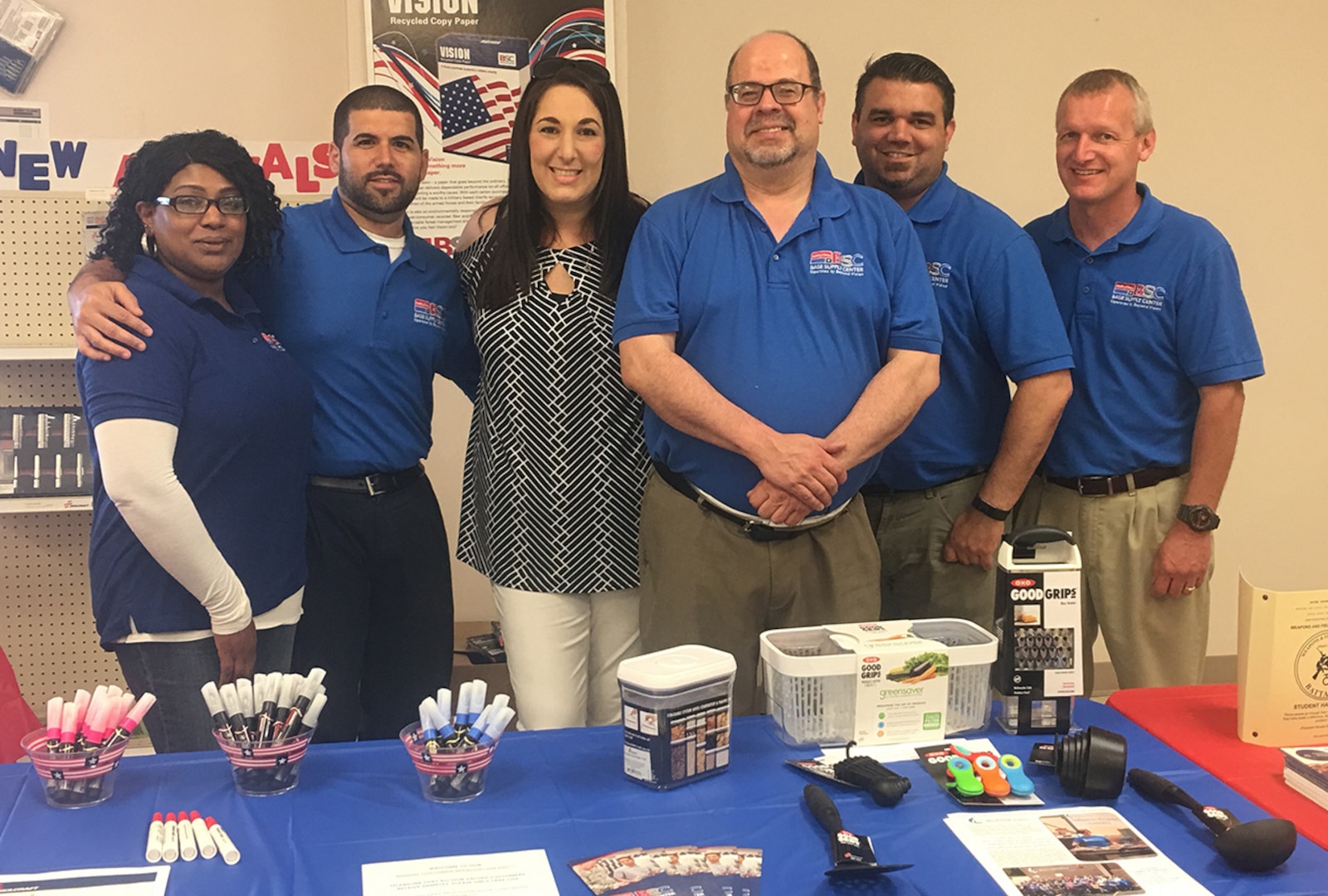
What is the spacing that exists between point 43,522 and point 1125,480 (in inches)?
120

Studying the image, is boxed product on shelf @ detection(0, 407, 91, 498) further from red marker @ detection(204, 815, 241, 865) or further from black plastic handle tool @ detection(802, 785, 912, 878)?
black plastic handle tool @ detection(802, 785, 912, 878)

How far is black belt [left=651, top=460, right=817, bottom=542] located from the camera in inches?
83.7

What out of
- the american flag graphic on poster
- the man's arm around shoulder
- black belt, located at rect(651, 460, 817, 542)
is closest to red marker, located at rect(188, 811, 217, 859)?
the man's arm around shoulder

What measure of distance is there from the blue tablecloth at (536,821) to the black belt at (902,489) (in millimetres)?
927

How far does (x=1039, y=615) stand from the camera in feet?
5.39

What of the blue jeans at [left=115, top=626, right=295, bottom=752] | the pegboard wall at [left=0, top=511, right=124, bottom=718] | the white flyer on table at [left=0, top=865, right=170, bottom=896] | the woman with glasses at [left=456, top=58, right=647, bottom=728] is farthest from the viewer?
the pegboard wall at [left=0, top=511, right=124, bottom=718]

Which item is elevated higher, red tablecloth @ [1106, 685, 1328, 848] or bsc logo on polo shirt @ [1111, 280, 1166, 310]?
bsc logo on polo shirt @ [1111, 280, 1166, 310]

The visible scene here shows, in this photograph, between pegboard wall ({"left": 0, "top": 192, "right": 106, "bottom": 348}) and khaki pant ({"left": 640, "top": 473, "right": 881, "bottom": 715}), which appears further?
pegboard wall ({"left": 0, "top": 192, "right": 106, "bottom": 348})

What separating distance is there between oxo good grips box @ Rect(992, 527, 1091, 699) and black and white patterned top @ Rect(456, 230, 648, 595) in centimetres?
84

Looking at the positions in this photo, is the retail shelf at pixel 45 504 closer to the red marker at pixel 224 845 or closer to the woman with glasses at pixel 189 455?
the woman with glasses at pixel 189 455

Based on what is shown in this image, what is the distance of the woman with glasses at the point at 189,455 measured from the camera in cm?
183

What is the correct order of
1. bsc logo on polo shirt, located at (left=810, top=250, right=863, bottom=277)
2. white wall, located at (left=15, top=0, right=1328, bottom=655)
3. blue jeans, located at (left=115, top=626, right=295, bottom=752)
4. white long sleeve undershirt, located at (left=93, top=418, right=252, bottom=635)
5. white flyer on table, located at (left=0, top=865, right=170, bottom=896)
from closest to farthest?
white flyer on table, located at (left=0, top=865, right=170, bottom=896)
white long sleeve undershirt, located at (left=93, top=418, right=252, bottom=635)
blue jeans, located at (left=115, top=626, right=295, bottom=752)
bsc logo on polo shirt, located at (left=810, top=250, right=863, bottom=277)
white wall, located at (left=15, top=0, right=1328, bottom=655)

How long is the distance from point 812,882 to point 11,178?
3.35 meters

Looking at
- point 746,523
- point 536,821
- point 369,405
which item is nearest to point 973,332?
point 746,523
